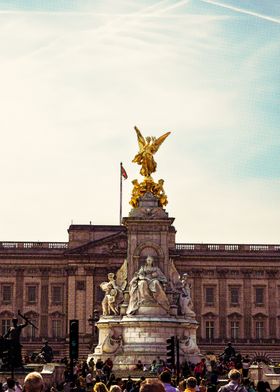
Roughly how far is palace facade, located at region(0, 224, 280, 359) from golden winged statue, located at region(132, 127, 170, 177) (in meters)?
40.8

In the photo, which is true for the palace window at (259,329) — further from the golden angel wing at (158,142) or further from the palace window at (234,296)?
the golden angel wing at (158,142)

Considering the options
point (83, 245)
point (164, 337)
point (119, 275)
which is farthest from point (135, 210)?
point (83, 245)

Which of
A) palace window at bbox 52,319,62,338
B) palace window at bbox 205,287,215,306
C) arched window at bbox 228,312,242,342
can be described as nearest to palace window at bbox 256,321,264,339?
arched window at bbox 228,312,242,342

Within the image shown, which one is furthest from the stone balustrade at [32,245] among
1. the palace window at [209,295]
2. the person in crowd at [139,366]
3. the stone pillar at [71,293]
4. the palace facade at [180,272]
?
the person in crowd at [139,366]

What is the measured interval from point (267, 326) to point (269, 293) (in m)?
3.54

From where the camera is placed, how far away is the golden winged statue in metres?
61.9

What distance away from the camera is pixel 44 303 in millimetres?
104188

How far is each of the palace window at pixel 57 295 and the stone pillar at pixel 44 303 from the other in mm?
645

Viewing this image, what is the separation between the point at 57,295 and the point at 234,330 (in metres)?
19.0

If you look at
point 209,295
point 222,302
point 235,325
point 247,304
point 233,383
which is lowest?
point 233,383

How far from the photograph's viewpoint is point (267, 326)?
104125 millimetres

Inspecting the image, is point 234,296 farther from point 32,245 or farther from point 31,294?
point 32,245

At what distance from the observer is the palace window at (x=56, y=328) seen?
4053 inches

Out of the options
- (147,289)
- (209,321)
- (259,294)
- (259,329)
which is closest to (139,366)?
(147,289)
